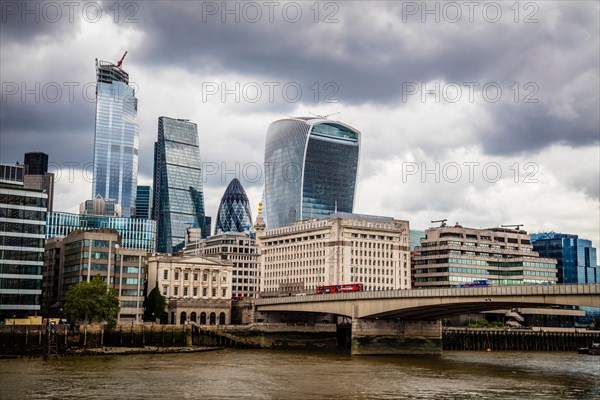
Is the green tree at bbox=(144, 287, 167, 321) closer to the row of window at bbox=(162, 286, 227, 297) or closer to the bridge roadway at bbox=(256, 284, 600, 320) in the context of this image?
the row of window at bbox=(162, 286, 227, 297)

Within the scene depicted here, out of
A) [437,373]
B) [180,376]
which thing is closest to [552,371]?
[437,373]

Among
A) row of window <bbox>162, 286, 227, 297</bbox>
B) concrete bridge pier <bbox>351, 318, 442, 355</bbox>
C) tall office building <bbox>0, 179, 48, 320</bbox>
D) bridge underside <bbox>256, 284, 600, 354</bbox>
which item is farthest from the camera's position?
row of window <bbox>162, 286, 227, 297</bbox>

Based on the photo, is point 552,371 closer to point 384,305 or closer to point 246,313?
point 384,305

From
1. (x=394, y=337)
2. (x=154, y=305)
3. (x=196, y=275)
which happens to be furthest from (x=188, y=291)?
(x=394, y=337)

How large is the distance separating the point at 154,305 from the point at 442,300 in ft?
254

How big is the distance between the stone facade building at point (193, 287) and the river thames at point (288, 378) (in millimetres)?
60837

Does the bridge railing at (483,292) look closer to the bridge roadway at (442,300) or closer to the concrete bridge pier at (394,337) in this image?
the bridge roadway at (442,300)

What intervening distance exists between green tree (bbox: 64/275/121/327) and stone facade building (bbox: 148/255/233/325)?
143 ft

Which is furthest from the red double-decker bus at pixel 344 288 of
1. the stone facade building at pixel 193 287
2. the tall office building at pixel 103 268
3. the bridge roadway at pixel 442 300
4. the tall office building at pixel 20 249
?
the tall office building at pixel 20 249

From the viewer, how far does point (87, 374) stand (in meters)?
83.8

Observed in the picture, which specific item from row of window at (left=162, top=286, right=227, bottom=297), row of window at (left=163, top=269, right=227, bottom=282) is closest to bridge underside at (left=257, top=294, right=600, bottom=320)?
row of window at (left=162, top=286, right=227, bottom=297)

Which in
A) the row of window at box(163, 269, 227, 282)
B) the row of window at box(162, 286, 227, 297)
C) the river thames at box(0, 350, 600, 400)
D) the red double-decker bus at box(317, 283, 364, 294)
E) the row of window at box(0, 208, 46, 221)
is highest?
the row of window at box(0, 208, 46, 221)

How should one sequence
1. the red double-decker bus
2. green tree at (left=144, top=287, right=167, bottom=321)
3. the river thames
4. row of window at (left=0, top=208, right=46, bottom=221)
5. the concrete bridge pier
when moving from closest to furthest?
the river thames → the concrete bridge pier → row of window at (left=0, top=208, right=46, bottom=221) → the red double-decker bus → green tree at (left=144, top=287, right=167, bottom=321)

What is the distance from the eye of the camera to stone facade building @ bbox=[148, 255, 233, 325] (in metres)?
178
